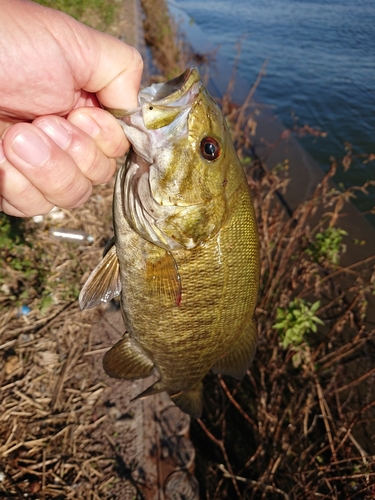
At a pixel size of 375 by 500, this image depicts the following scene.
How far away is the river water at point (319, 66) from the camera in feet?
26.3

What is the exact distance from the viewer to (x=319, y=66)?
1058 centimetres

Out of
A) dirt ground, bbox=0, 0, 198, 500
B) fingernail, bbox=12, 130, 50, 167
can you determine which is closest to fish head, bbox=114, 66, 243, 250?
fingernail, bbox=12, 130, 50, 167

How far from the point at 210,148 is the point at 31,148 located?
0.80 meters

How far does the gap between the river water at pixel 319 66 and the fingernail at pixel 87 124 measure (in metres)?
5.85

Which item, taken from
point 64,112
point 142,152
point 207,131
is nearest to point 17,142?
point 64,112

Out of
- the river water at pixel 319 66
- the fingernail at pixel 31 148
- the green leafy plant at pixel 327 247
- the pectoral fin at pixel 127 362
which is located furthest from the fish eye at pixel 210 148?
the river water at pixel 319 66

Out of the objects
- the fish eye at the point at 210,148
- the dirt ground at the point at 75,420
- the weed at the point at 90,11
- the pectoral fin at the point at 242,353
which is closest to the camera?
the fish eye at the point at 210,148

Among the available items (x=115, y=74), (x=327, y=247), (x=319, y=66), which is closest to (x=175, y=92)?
(x=115, y=74)

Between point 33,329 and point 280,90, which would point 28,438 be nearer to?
point 33,329

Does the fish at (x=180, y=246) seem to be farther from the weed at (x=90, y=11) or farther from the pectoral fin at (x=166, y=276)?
the weed at (x=90, y=11)

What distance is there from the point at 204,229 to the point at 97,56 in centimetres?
96

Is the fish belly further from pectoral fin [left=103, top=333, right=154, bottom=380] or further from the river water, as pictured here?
the river water

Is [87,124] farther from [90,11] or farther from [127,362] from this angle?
[90,11]

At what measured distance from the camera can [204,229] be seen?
183 centimetres
